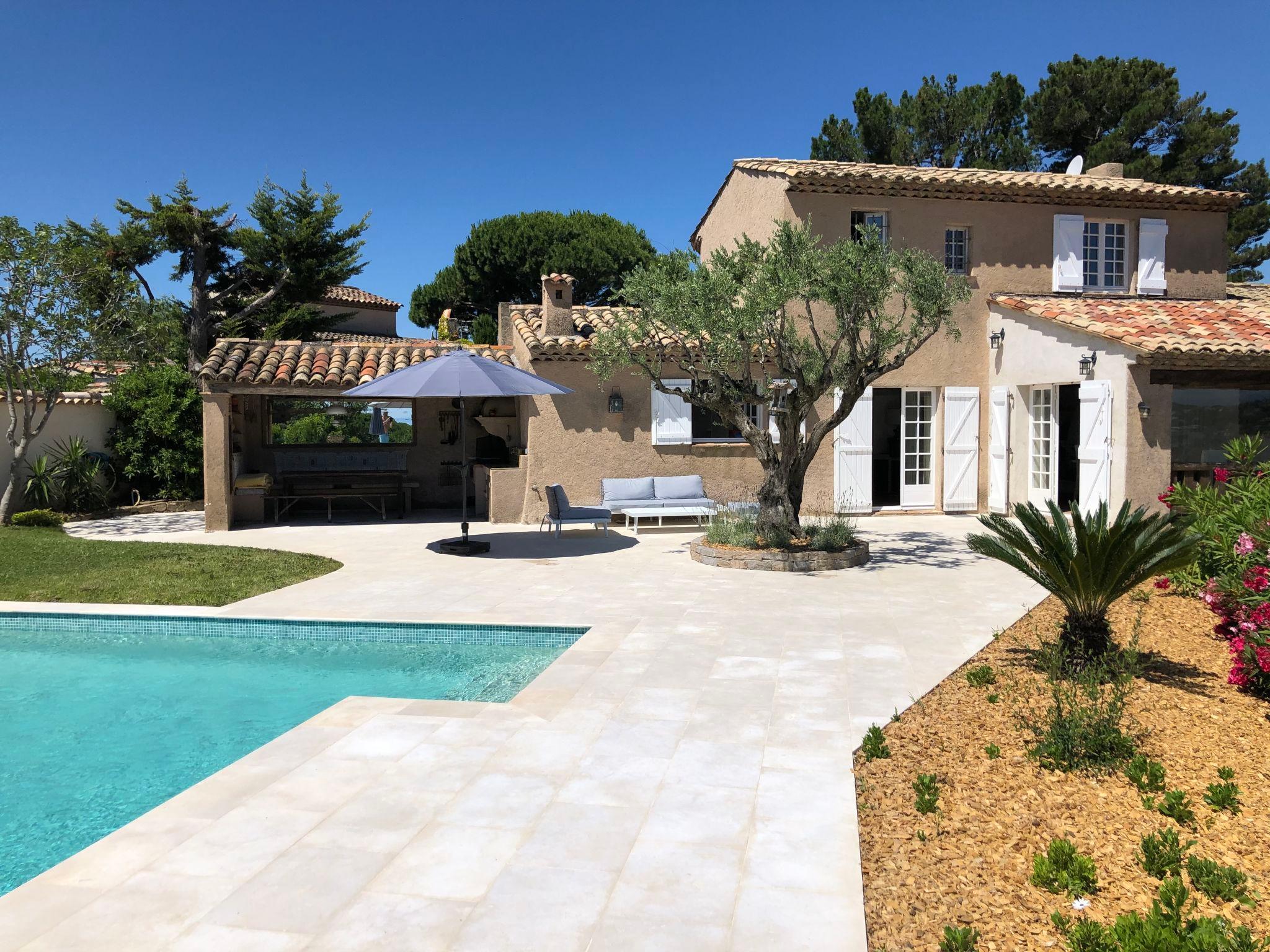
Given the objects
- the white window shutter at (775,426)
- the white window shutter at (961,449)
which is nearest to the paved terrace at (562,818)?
the white window shutter at (775,426)

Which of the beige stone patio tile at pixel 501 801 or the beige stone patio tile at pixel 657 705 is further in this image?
the beige stone patio tile at pixel 657 705

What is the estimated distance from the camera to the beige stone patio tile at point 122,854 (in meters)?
3.36

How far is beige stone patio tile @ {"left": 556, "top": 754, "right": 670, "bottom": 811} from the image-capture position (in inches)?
161

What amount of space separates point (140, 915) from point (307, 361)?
1381cm

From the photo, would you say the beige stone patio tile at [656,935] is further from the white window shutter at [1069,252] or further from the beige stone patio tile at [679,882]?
the white window shutter at [1069,252]

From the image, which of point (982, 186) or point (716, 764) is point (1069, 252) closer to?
point (982, 186)

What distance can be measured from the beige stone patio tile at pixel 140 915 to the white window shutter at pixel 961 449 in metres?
14.6

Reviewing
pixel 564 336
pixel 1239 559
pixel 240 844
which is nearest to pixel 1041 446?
pixel 564 336

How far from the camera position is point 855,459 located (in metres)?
15.6

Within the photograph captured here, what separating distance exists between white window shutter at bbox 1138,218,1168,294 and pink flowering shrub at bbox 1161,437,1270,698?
8.31 meters

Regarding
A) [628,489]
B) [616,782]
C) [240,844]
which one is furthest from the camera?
[628,489]

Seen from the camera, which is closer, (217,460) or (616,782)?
(616,782)

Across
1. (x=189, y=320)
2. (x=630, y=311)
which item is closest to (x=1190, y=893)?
(x=630, y=311)

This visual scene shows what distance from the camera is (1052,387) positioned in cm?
1455
